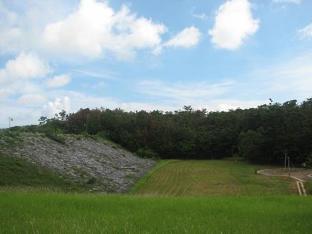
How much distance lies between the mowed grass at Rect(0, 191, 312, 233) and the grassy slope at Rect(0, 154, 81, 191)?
1611 centimetres

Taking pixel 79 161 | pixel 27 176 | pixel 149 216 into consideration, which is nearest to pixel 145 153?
pixel 79 161

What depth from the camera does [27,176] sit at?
129ft

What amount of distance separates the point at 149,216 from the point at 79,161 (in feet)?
130

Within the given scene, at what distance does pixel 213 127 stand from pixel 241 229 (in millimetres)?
94277

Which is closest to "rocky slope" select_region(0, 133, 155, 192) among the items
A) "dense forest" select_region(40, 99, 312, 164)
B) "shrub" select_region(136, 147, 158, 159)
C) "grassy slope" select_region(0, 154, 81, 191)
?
"grassy slope" select_region(0, 154, 81, 191)

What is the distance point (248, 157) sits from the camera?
91.3m

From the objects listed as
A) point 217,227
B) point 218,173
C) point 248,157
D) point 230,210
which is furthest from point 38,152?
point 248,157

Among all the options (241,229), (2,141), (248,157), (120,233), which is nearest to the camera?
(120,233)

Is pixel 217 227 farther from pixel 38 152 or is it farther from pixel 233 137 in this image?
pixel 233 137

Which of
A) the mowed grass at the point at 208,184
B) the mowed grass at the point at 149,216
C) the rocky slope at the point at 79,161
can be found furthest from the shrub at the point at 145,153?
the mowed grass at the point at 149,216

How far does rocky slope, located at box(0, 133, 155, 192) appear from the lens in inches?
1796

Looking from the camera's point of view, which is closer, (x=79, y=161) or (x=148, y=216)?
A: (x=148, y=216)

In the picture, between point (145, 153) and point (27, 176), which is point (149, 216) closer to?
point (27, 176)

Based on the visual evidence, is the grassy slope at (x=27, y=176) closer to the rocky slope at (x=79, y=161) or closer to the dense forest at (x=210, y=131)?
the rocky slope at (x=79, y=161)
